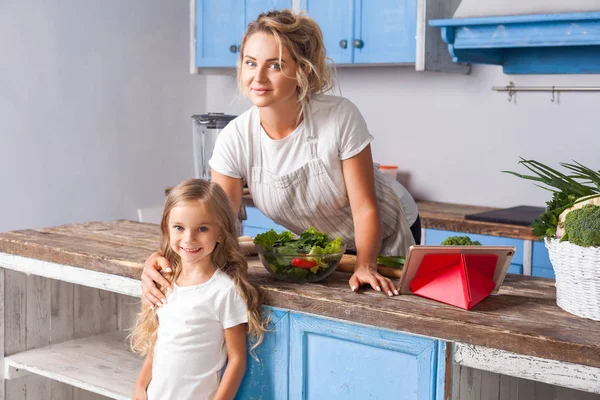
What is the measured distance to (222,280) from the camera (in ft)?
5.99

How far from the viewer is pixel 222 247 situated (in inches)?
73.2

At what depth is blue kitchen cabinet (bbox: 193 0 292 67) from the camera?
4.18 m

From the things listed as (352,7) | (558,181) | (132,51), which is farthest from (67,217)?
(558,181)

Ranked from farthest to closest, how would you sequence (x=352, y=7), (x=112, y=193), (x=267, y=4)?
(x=112, y=193), (x=267, y=4), (x=352, y=7)

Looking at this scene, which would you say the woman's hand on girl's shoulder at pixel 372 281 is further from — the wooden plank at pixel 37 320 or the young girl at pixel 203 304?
the wooden plank at pixel 37 320

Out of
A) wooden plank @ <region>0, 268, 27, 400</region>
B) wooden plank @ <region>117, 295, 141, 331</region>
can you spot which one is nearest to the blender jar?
wooden plank @ <region>117, 295, 141, 331</region>

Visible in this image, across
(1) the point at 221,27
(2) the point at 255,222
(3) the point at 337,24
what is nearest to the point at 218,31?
(1) the point at 221,27

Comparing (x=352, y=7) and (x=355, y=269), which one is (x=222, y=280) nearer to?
(x=355, y=269)

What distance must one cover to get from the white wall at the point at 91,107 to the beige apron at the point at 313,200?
212cm

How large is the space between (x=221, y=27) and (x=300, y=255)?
2773mm

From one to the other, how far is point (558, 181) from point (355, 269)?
0.55m

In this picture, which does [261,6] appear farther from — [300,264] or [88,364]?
[300,264]

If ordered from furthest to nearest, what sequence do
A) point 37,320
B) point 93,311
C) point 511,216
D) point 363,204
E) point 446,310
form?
point 511,216, point 93,311, point 37,320, point 363,204, point 446,310

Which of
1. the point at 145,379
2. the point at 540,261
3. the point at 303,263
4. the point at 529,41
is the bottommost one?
the point at 145,379
